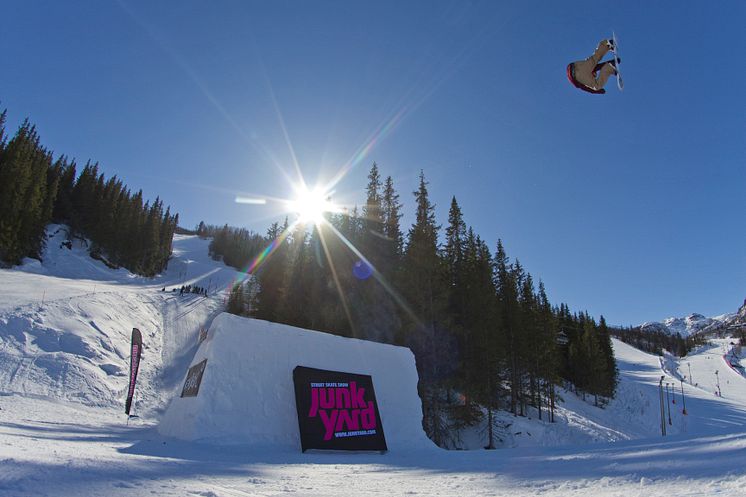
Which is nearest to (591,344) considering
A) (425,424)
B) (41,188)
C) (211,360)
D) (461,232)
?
(461,232)

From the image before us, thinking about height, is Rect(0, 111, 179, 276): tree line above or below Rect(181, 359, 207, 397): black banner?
above

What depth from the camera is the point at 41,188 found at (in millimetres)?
43781

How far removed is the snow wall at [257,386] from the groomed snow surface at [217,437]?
1.9 inches

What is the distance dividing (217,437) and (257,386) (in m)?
1.63

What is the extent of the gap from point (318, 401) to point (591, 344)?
48308 millimetres

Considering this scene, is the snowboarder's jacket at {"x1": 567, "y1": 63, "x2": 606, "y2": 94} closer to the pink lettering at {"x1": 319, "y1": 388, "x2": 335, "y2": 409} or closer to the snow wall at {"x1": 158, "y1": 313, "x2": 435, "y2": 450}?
the snow wall at {"x1": 158, "y1": 313, "x2": 435, "y2": 450}

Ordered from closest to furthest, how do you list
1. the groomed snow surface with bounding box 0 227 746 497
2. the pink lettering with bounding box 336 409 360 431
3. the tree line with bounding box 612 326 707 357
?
the groomed snow surface with bounding box 0 227 746 497 → the pink lettering with bounding box 336 409 360 431 → the tree line with bounding box 612 326 707 357

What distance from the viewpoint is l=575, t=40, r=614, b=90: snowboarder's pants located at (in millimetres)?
6766

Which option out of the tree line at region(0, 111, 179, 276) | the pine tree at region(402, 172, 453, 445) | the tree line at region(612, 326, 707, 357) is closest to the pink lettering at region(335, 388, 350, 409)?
the pine tree at region(402, 172, 453, 445)

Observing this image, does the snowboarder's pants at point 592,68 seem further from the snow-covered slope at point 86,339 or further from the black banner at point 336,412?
the snow-covered slope at point 86,339

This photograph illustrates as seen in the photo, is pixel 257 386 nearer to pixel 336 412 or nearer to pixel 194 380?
pixel 194 380

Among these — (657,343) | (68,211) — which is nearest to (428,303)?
(68,211)

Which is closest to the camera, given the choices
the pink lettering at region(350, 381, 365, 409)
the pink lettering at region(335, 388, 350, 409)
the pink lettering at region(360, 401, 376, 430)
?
the pink lettering at region(335, 388, 350, 409)

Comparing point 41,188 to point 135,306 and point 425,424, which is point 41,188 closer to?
point 135,306
